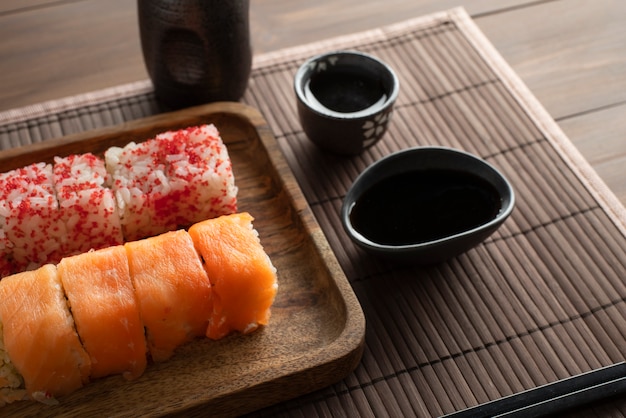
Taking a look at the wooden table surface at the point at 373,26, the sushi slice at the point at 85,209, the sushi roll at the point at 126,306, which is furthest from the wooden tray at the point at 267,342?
the wooden table surface at the point at 373,26

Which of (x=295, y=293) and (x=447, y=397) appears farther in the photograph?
(x=295, y=293)

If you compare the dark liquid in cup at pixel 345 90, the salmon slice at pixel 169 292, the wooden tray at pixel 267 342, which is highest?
the dark liquid in cup at pixel 345 90

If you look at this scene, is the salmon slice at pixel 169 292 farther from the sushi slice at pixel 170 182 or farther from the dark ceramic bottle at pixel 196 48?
the dark ceramic bottle at pixel 196 48

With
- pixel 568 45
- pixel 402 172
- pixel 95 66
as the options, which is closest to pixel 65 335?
pixel 402 172

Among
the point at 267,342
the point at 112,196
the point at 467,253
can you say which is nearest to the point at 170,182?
the point at 112,196

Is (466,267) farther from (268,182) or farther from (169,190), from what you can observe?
(169,190)

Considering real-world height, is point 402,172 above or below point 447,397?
above
